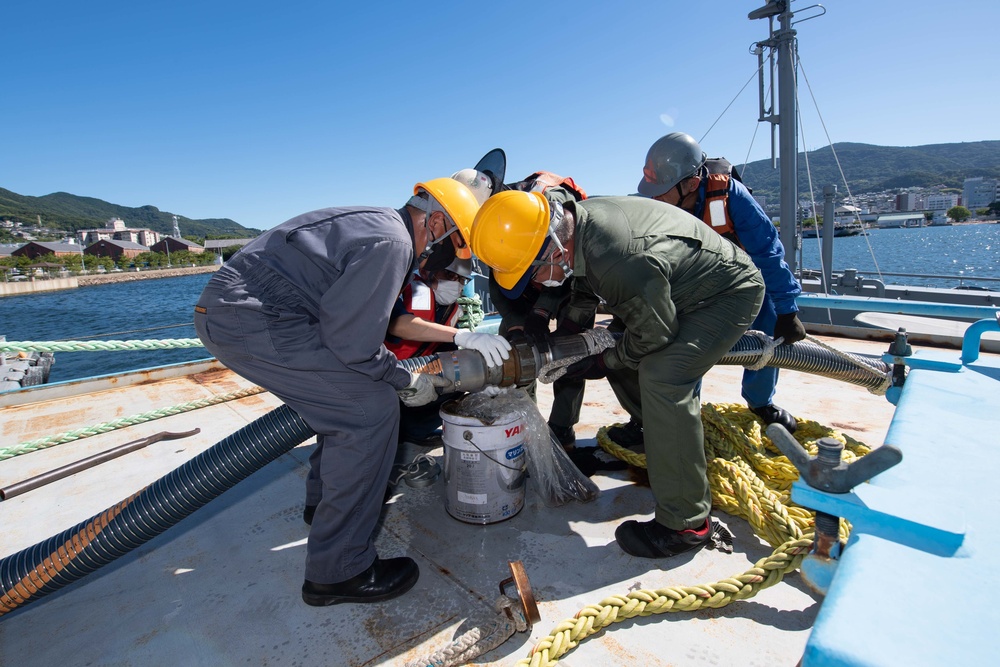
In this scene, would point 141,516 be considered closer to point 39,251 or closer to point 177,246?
point 39,251

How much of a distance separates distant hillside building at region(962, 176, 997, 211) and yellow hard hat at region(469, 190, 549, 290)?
111993mm

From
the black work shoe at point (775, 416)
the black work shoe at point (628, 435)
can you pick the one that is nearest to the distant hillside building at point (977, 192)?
the black work shoe at point (775, 416)

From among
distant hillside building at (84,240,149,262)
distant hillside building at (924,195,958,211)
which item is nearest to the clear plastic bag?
distant hillside building at (84,240,149,262)

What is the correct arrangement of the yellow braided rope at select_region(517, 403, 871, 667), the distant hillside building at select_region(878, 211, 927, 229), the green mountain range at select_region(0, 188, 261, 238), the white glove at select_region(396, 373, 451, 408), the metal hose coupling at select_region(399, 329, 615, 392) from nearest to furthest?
the yellow braided rope at select_region(517, 403, 871, 667)
the white glove at select_region(396, 373, 451, 408)
the metal hose coupling at select_region(399, 329, 615, 392)
the distant hillside building at select_region(878, 211, 927, 229)
the green mountain range at select_region(0, 188, 261, 238)

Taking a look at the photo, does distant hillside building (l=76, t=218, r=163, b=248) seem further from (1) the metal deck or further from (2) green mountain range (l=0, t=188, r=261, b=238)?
(1) the metal deck

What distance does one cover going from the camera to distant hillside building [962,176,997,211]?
84312 millimetres

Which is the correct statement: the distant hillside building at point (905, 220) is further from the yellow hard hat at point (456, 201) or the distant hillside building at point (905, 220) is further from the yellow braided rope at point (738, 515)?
the yellow hard hat at point (456, 201)

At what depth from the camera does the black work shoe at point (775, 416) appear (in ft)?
9.82

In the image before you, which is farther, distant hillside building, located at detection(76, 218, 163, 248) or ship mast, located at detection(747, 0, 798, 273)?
distant hillside building, located at detection(76, 218, 163, 248)

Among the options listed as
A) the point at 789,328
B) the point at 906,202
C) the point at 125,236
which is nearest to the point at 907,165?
the point at 906,202

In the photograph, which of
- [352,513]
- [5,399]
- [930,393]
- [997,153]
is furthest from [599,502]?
[997,153]

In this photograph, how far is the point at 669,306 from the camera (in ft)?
6.32

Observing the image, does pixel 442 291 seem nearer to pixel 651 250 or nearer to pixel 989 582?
pixel 651 250

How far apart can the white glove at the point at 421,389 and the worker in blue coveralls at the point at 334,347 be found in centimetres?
13
